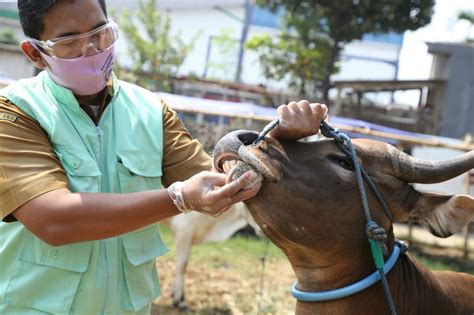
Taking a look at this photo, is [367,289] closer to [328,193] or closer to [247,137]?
[328,193]

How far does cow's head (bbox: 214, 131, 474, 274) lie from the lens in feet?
7.35

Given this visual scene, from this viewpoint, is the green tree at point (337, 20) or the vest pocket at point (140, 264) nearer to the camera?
the vest pocket at point (140, 264)

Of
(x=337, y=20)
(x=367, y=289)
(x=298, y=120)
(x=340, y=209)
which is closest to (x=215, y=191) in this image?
(x=298, y=120)

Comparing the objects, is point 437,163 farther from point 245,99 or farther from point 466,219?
point 245,99

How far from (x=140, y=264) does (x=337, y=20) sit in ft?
55.1

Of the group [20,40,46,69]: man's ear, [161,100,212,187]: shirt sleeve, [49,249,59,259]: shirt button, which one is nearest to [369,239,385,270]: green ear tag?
[161,100,212,187]: shirt sleeve

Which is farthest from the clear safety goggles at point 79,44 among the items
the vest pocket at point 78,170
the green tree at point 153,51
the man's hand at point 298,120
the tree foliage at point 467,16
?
the tree foliage at point 467,16

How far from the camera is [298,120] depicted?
228 cm

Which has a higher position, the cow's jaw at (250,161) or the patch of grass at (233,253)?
the cow's jaw at (250,161)

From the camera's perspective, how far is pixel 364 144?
101 inches

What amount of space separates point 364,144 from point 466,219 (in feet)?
1.58

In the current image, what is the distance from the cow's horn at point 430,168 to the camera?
2.43 m

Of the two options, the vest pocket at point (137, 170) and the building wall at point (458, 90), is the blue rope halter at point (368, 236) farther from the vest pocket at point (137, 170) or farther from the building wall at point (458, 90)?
the building wall at point (458, 90)

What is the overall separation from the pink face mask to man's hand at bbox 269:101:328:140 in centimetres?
77
